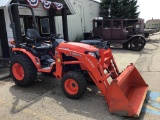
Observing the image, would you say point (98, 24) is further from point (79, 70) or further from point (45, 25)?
point (79, 70)

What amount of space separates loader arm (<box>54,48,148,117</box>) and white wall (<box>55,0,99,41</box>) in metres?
9.39

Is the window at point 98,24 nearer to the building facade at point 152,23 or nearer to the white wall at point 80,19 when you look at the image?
the white wall at point 80,19

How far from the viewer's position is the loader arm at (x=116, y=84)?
341 centimetres

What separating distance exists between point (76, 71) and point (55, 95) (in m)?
0.78

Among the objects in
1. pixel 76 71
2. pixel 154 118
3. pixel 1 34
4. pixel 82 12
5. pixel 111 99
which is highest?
pixel 82 12

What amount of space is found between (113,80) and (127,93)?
0.92 meters

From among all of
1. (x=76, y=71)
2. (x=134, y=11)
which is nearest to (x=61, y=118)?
(x=76, y=71)

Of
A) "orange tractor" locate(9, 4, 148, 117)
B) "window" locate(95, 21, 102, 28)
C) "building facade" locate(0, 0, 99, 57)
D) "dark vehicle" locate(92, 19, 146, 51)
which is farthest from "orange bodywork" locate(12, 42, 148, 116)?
"window" locate(95, 21, 102, 28)

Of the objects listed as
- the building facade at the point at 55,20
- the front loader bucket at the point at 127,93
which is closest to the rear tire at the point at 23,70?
the front loader bucket at the point at 127,93

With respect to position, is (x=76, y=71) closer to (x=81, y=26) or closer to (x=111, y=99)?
(x=111, y=99)

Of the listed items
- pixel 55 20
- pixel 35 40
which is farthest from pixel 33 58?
pixel 55 20

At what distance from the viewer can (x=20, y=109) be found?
3857 millimetres

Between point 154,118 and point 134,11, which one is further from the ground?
point 134,11

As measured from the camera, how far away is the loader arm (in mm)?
3410
